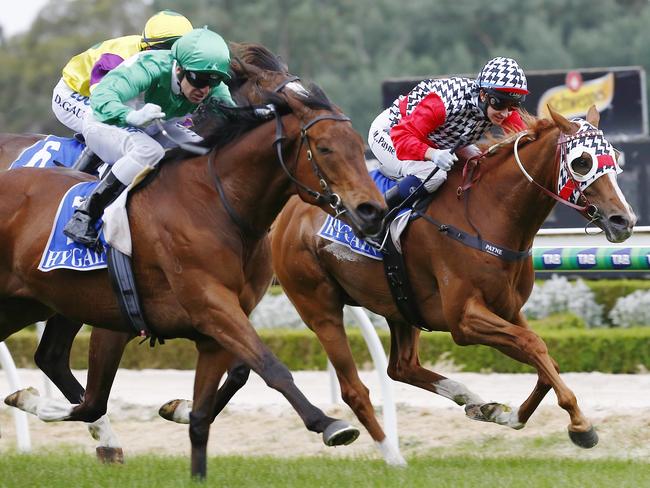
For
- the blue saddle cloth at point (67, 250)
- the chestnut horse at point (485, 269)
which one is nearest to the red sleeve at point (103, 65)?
the blue saddle cloth at point (67, 250)

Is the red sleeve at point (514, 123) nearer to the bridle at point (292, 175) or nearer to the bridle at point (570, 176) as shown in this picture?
the bridle at point (570, 176)

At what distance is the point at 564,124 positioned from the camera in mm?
5684

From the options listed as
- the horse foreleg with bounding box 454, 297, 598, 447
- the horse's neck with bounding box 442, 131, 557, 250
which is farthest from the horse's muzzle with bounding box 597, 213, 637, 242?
the horse foreleg with bounding box 454, 297, 598, 447

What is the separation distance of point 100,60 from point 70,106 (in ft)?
1.73

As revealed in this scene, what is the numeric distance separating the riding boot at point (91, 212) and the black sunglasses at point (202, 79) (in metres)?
0.52

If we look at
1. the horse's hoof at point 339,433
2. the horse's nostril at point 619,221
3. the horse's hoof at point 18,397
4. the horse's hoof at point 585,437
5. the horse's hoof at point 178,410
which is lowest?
the horse's hoof at point 178,410

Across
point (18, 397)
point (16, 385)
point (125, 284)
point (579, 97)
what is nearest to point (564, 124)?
point (125, 284)

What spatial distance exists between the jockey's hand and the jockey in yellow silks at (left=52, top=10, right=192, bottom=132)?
135 cm

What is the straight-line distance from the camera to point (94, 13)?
40.8 meters

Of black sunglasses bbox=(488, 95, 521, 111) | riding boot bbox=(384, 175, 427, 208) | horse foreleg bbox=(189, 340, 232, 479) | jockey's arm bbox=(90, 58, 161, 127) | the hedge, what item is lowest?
the hedge

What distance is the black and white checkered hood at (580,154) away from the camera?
549 centimetres

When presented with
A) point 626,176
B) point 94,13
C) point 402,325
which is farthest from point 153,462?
point 94,13

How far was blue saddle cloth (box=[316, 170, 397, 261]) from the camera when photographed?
6.22 metres

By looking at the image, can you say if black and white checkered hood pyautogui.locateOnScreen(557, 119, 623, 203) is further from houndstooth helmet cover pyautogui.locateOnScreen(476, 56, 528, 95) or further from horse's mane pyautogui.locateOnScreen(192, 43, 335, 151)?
horse's mane pyautogui.locateOnScreen(192, 43, 335, 151)
